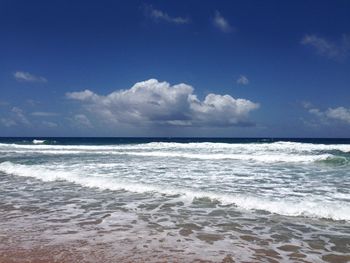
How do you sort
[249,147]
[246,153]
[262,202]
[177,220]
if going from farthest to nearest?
[249,147]
[246,153]
[262,202]
[177,220]

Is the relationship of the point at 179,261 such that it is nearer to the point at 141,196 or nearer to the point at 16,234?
the point at 16,234

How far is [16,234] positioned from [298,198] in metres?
7.01

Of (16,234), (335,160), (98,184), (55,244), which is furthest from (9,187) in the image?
(335,160)

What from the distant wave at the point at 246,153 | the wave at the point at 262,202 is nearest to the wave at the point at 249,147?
the distant wave at the point at 246,153

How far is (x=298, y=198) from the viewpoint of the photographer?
9961 millimetres

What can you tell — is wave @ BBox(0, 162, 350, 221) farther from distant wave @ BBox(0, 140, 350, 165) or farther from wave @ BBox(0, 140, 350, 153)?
wave @ BBox(0, 140, 350, 153)

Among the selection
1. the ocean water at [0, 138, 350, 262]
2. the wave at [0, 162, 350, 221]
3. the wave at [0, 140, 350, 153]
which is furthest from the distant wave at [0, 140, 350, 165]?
the wave at [0, 162, 350, 221]

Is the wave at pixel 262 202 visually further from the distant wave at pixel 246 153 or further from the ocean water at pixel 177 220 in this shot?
the distant wave at pixel 246 153

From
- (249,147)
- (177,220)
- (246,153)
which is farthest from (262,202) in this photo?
(249,147)

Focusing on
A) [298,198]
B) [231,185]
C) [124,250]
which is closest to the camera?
[124,250]

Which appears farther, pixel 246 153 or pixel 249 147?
pixel 249 147

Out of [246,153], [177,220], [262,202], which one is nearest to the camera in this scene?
[177,220]

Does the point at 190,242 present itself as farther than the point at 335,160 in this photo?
No

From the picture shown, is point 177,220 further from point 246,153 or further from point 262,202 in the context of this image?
point 246,153
